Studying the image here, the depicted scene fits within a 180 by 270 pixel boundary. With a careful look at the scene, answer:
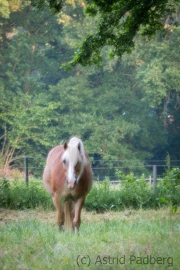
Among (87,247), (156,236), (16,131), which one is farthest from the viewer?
(16,131)

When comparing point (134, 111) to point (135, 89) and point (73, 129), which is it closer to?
point (135, 89)

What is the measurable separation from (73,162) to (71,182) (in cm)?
34

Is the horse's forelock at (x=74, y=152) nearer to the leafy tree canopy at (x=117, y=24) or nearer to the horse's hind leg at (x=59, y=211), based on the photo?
the horse's hind leg at (x=59, y=211)

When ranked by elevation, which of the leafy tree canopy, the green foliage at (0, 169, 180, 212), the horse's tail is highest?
the leafy tree canopy

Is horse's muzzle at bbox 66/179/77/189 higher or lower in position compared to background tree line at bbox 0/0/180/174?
lower

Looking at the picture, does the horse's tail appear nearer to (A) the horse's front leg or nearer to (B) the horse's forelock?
(A) the horse's front leg

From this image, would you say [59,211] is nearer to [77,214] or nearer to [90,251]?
[77,214]

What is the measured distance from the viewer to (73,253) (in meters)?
4.91

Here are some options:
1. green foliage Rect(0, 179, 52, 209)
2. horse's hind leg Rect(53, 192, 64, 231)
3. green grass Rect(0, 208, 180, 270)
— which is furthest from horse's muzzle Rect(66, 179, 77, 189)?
green foliage Rect(0, 179, 52, 209)

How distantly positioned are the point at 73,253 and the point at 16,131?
86.5 feet

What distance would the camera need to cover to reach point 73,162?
738 cm

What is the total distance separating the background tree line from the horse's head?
22.7 meters

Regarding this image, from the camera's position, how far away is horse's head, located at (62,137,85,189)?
7243 millimetres

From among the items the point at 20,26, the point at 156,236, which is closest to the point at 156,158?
the point at 20,26
